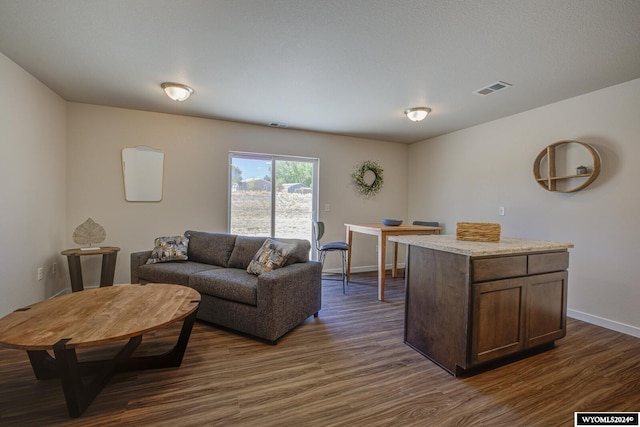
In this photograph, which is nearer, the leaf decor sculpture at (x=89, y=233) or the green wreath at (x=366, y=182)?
the leaf decor sculpture at (x=89, y=233)

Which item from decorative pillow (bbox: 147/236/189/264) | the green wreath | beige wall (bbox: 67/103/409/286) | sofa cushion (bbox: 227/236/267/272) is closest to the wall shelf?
the green wreath

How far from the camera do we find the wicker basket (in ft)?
7.23

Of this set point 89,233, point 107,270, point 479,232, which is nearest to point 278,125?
point 89,233

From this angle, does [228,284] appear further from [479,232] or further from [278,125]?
[278,125]

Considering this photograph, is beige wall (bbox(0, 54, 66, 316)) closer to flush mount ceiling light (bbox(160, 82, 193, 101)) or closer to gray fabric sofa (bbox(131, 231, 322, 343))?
gray fabric sofa (bbox(131, 231, 322, 343))

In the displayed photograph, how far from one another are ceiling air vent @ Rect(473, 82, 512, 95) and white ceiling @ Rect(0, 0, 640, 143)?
0.08m

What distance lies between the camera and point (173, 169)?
13.0ft

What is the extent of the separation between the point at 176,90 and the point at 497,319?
11.6 ft

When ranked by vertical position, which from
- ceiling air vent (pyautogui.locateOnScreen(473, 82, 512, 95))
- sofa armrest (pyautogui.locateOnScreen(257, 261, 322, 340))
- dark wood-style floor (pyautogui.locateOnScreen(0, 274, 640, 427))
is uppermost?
ceiling air vent (pyautogui.locateOnScreen(473, 82, 512, 95))

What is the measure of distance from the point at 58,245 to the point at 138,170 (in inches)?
48.8

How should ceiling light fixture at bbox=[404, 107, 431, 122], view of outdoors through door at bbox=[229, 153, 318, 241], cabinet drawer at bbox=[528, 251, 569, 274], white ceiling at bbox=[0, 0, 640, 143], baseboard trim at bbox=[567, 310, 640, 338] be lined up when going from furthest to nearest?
view of outdoors through door at bbox=[229, 153, 318, 241]
ceiling light fixture at bbox=[404, 107, 431, 122]
baseboard trim at bbox=[567, 310, 640, 338]
cabinet drawer at bbox=[528, 251, 569, 274]
white ceiling at bbox=[0, 0, 640, 143]

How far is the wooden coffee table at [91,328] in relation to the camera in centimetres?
146

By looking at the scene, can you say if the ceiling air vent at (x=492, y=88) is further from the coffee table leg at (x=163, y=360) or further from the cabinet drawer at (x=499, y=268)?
the coffee table leg at (x=163, y=360)

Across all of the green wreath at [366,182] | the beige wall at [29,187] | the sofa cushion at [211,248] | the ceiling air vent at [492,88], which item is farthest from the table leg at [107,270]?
the ceiling air vent at [492,88]
